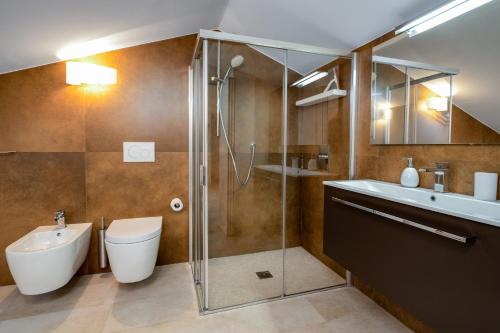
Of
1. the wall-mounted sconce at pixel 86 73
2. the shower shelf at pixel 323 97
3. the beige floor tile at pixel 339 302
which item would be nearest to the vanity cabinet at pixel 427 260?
the beige floor tile at pixel 339 302

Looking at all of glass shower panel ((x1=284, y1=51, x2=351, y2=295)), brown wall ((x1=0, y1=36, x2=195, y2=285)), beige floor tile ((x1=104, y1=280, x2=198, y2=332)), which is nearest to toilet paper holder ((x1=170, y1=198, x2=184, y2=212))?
brown wall ((x1=0, y1=36, x2=195, y2=285))

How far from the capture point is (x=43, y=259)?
1801mm

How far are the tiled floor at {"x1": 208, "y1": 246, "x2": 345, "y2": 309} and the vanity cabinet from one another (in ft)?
2.14

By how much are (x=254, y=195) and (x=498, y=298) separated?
62.4 inches

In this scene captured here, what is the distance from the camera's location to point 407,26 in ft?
5.59

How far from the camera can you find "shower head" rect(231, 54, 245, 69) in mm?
2059

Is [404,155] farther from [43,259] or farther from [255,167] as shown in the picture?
[43,259]

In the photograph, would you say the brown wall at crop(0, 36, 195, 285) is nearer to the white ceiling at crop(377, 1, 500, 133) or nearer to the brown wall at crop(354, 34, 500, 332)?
the brown wall at crop(354, 34, 500, 332)

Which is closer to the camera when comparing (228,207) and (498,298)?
(498,298)

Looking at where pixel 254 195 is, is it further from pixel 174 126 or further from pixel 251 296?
pixel 174 126

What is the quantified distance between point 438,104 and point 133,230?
2271 mm

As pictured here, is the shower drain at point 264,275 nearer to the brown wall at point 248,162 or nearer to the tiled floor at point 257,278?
the tiled floor at point 257,278

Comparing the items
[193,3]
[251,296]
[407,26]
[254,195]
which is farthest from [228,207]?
[407,26]

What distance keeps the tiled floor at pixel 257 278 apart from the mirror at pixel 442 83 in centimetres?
126
